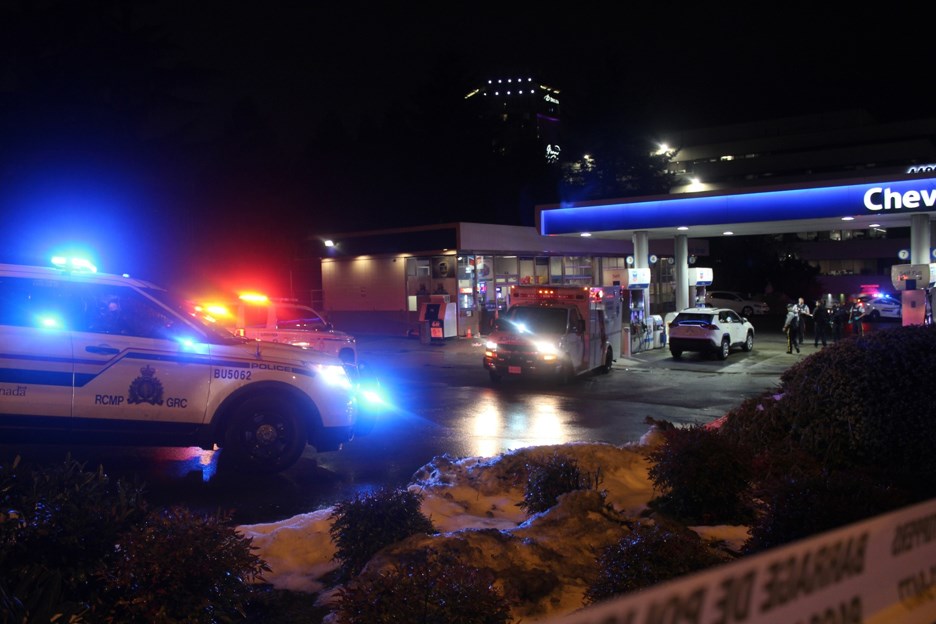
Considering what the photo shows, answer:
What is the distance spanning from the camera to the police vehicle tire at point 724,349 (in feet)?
78.7

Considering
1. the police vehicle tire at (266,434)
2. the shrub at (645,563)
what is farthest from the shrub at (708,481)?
the police vehicle tire at (266,434)

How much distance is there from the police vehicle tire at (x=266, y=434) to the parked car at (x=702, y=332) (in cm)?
1681

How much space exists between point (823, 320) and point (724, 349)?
4.37 metres

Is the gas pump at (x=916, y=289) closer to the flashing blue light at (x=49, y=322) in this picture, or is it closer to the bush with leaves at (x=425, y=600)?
the flashing blue light at (x=49, y=322)


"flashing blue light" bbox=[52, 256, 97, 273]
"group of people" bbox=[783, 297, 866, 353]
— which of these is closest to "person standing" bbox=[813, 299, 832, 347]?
"group of people" bbox=[783, 297, 866, 353]

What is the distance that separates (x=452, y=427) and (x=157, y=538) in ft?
27.8

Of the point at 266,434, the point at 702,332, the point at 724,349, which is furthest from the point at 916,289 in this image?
the point at 266,434

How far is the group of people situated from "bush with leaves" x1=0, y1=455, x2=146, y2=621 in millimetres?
23926

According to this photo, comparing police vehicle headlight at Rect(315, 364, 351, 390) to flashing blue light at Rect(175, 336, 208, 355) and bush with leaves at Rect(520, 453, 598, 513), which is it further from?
bush with leaves at Rect(520, 453, 598, 513)

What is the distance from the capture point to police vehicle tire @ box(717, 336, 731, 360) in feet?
78.7

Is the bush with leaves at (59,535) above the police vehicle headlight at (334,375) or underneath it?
underneath

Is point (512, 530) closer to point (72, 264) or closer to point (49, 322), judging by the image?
point (49, 322)

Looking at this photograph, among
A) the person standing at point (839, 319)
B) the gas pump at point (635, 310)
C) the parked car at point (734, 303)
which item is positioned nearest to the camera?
the gas pump at point (635, 310)

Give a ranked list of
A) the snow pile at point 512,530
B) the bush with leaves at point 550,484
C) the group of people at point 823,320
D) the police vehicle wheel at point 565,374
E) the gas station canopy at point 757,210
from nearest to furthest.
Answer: the snow pile at point 512,530 < the bush with leaves at point 550,484 < the police vehicle wheel at point 565,374 < the gas station canopy at point 757,210 < the group of people at point 823,320
